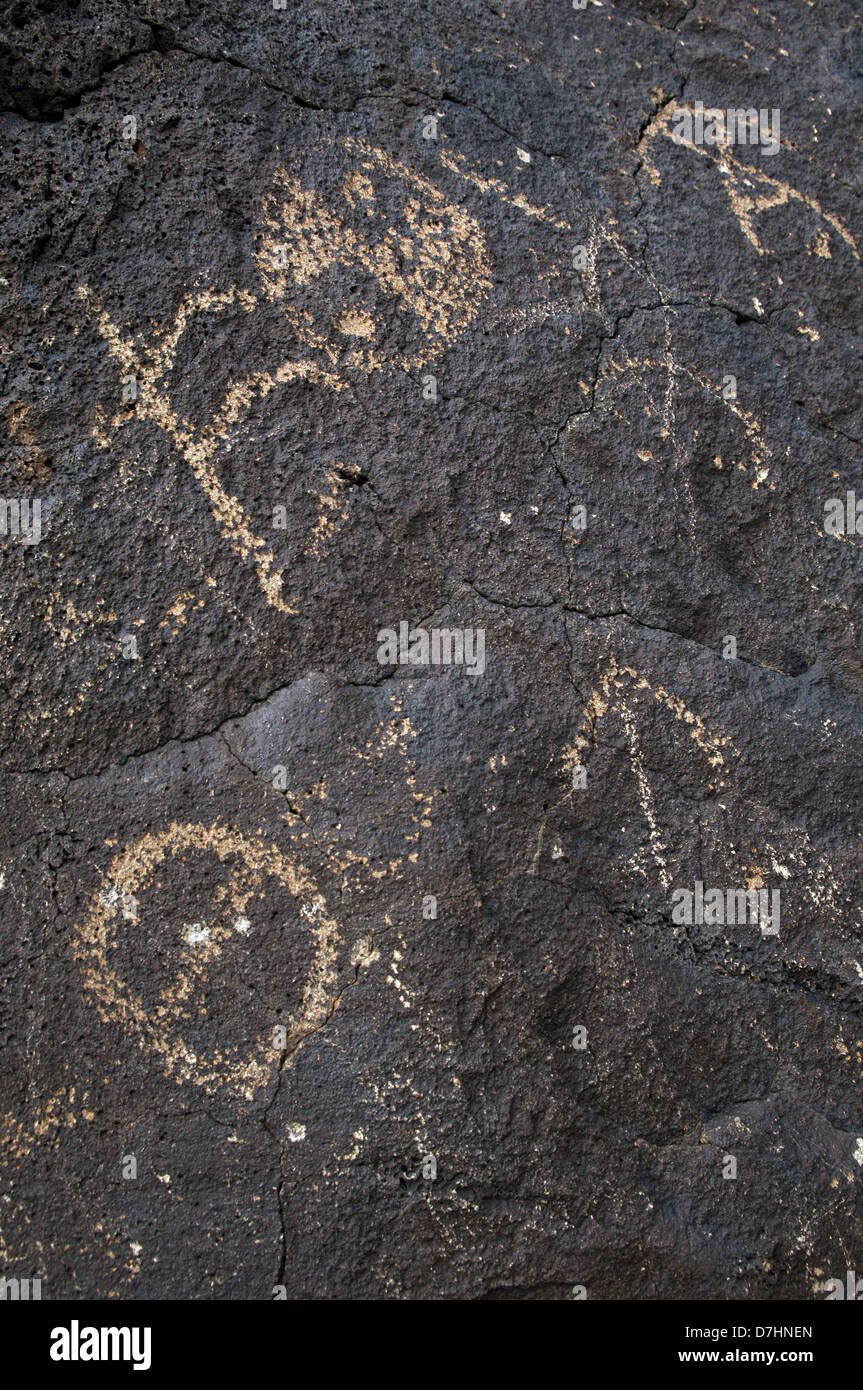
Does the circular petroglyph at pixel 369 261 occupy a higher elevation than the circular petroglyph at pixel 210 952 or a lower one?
higher

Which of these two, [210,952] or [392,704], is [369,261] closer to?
[392,704]

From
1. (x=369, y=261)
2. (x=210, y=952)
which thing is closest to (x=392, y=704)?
(x=210, y=952)

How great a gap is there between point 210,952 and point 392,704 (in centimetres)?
50

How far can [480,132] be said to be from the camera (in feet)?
7.25

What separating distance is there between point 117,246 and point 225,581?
2.09 feet

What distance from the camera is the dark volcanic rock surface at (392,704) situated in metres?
1.78

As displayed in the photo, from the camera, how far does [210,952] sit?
1806 mm

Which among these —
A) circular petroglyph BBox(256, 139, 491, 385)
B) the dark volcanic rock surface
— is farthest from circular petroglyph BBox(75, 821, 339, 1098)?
circular petroglyph BBox(256, 139, 491, 385)

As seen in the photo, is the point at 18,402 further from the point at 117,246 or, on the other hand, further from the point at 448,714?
the point at 448,714

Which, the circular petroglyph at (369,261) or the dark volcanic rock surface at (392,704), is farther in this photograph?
the circular petroglyph at (369,261)

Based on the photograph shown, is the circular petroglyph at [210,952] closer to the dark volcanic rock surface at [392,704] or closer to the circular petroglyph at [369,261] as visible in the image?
the dark volcanic rock surface at [392,704]

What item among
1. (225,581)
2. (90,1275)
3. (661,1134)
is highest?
(225,581)

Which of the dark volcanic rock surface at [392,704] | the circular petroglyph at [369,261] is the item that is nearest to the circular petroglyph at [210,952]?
the dark volcanic rock surface at [392,704]

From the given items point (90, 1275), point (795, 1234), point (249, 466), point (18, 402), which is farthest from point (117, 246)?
point (795, 1234)
